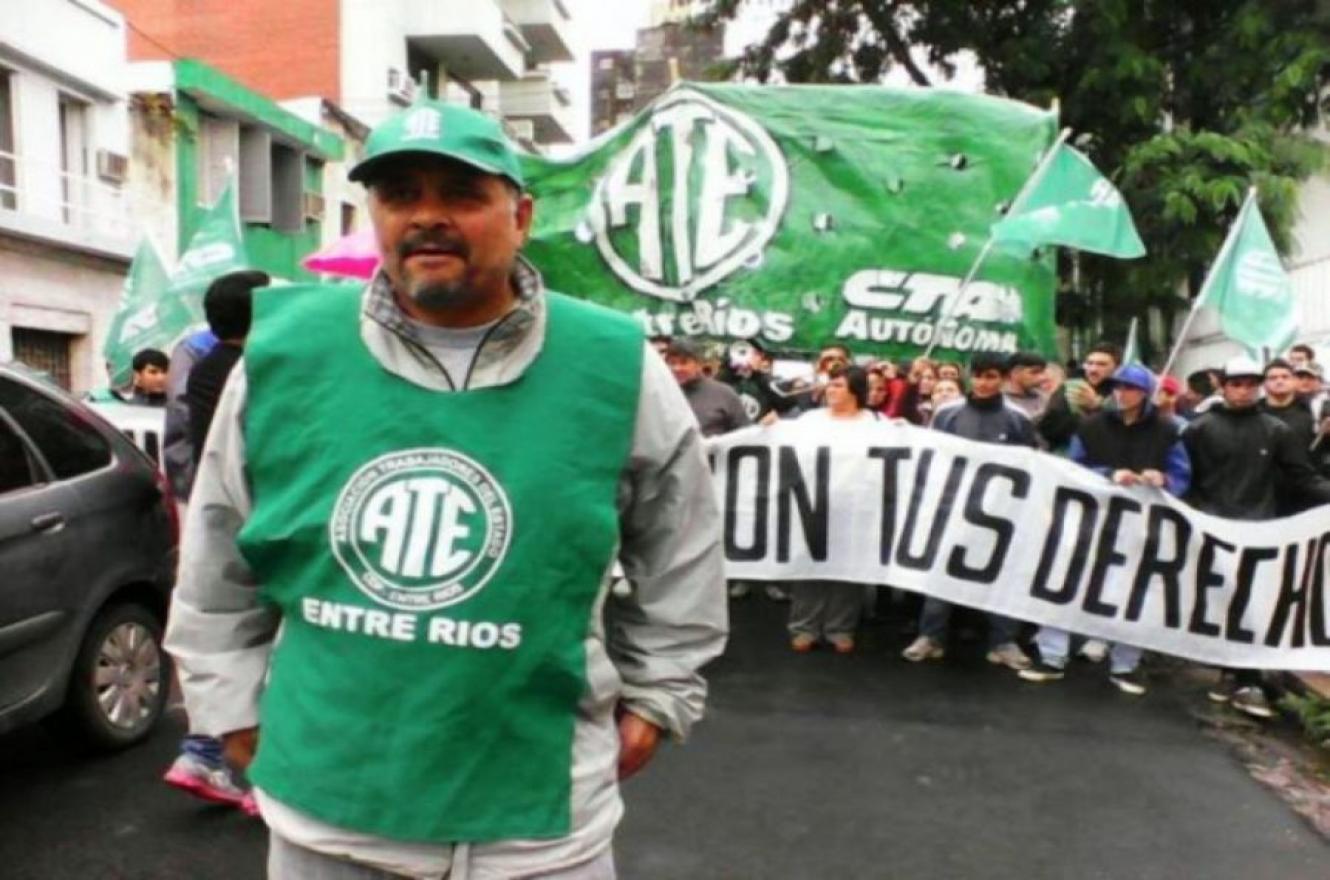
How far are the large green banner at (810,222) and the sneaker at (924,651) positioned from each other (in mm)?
1625

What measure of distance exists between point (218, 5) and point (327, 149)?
6.86 m

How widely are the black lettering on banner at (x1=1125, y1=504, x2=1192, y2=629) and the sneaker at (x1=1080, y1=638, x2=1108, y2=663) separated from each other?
0.64 m

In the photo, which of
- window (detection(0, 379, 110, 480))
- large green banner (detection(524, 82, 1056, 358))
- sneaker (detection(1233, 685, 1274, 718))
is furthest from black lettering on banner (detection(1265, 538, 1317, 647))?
window (detection(0, 379, 110, 480))

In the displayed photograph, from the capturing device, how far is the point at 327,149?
980 inches

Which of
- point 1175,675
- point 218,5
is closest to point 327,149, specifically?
point 218,5

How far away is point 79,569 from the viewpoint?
4.47 meters

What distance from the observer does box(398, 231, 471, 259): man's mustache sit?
182cm

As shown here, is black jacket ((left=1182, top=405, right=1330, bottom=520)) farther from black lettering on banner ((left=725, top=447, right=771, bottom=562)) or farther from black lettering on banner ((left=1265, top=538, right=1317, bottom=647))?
black lettering on banner ((left=725, top=447, right=771, bottom=562))

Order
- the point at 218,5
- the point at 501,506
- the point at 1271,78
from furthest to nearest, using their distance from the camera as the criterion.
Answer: the point at 218,5 < the point at 1271,78 < the point at 501,506

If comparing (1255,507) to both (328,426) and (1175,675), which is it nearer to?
(1175,675)

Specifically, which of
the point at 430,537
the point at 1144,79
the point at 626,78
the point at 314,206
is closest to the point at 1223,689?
the point at 430,537

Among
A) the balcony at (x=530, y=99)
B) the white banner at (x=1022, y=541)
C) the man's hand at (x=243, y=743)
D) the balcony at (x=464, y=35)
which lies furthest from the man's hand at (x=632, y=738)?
the balcony at (x=530, y=99)

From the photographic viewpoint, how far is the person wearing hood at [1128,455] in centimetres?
637

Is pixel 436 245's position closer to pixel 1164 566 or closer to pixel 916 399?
pixel 1164 566
